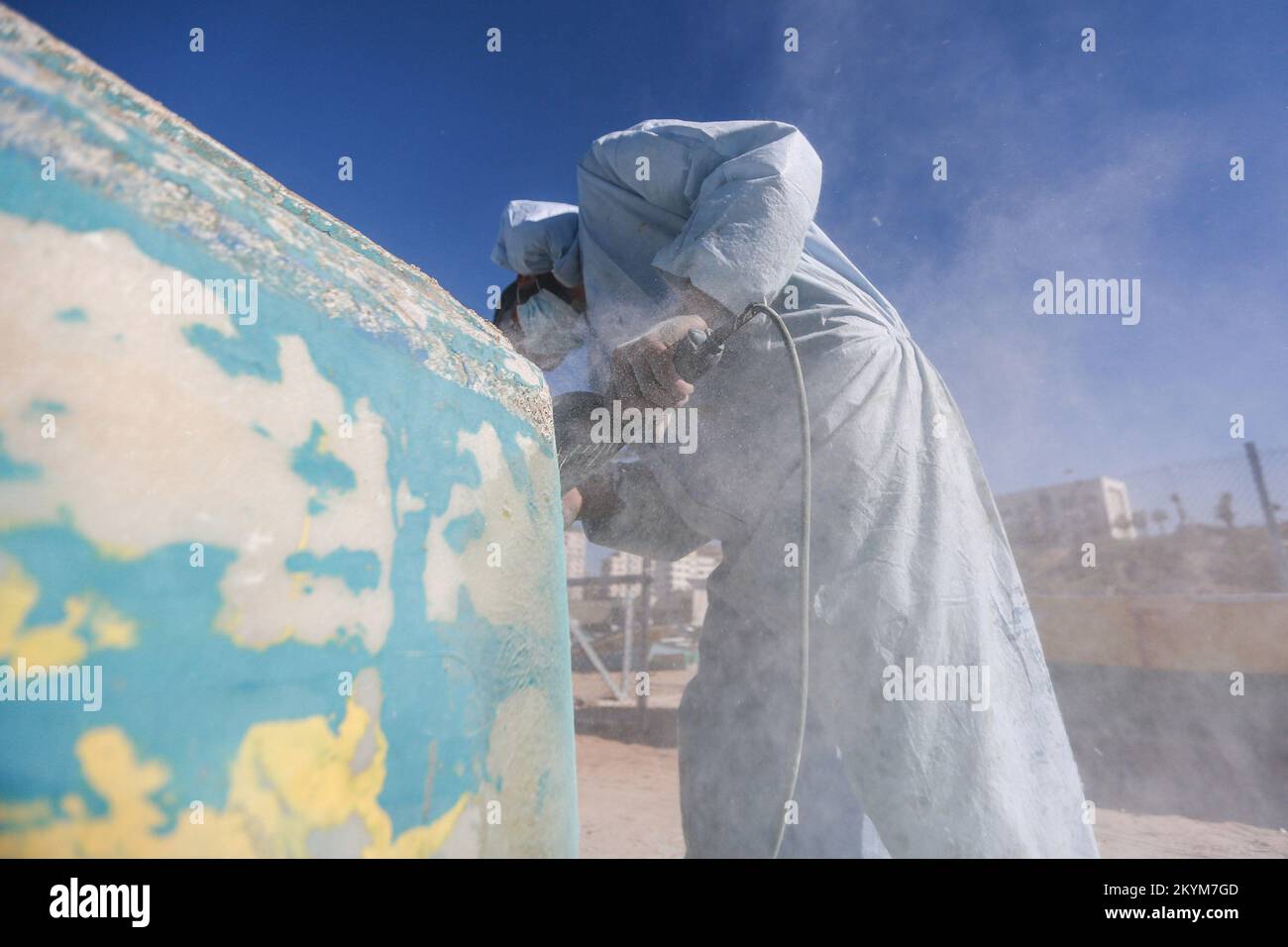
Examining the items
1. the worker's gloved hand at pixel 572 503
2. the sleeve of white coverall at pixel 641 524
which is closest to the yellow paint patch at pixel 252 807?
the worker's gloved hand at pixel 572 503

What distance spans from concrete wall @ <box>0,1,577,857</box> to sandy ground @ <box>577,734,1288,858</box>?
2730 mm

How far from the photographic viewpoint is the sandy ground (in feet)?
11.8

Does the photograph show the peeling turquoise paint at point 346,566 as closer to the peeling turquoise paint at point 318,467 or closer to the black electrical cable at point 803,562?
the peeling turquoise paint at point 318,467

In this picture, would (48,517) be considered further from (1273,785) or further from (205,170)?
(1273,785)

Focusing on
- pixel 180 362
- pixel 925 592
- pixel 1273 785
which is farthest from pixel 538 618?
pixel 1273 785

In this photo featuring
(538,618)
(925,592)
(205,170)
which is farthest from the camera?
(925,592)

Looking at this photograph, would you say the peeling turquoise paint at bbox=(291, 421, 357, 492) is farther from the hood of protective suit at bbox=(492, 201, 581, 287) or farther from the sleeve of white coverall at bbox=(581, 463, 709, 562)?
the hood of protective suit at bbox=(492, 201, 581, 287)

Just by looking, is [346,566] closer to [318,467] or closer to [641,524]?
[318,467]

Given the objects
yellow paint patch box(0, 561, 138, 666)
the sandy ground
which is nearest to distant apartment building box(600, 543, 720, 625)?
the sandy ground

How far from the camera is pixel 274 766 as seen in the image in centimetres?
46

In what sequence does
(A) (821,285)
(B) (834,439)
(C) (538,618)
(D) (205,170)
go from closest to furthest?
(D) (205,170), (C) (538,618), (B) (834,439), (A) (821,285)

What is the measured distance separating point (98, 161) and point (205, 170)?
88mm

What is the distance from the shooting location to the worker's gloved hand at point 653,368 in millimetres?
1491
